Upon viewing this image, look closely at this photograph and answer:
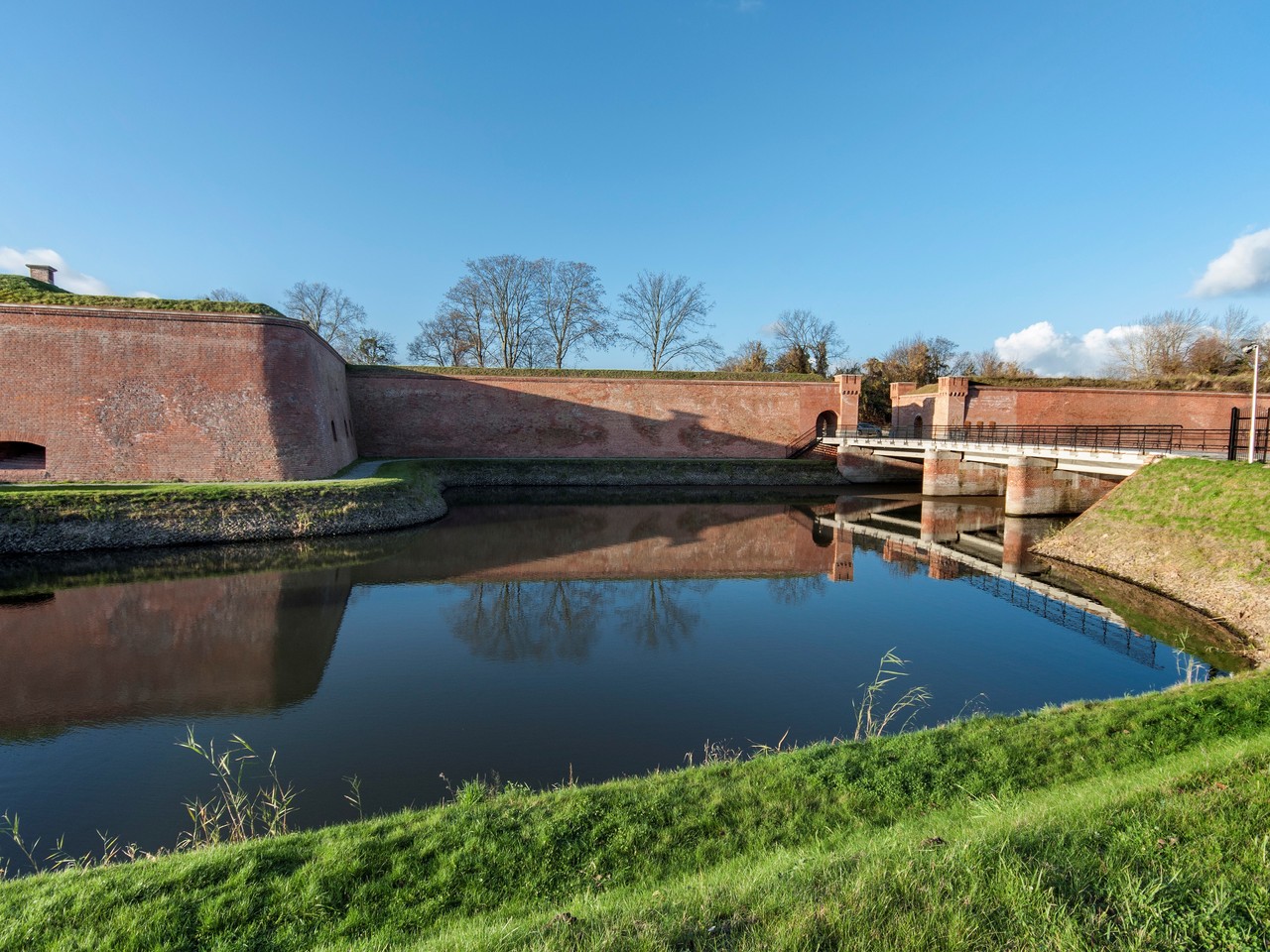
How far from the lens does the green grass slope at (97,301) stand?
14.7 meters

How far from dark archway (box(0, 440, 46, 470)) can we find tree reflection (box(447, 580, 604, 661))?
12.2 metres

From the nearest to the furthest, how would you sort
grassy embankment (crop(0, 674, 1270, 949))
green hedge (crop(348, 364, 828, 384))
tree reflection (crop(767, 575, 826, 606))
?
grassy embankment (crop(0, 674, 1270, 949))
tree reflection (crop(767, 575, 826, 606))
green hedge (crop(348, 364, 828, 384))

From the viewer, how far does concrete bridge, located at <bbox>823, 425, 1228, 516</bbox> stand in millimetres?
14859

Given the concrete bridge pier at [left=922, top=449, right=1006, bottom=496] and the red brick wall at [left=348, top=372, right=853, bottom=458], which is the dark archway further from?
the concrete bridge pier at [left=922, top=449, right=1006, bottom=496]

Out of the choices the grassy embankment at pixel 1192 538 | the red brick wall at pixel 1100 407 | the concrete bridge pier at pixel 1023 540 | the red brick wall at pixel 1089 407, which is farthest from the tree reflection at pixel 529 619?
the red brick wall at pixel 1100 407

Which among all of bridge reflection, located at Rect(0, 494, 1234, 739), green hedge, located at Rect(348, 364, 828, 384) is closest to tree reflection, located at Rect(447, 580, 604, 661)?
bridge reflection, located at Rect(0, 494, 1234, 739)

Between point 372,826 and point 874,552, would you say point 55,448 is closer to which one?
point 372,826

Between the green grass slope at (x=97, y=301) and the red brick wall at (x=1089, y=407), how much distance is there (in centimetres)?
2396

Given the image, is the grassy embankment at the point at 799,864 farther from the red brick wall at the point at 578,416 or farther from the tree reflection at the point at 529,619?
the red brick wall at the point at 578,416

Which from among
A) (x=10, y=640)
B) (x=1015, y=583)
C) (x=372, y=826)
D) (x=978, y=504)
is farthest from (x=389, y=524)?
(x=978, y=504)

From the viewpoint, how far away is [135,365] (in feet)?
49.6

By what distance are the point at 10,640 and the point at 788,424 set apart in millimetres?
24812

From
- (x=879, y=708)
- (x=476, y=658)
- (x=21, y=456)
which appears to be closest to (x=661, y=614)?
(x=476, y=658)

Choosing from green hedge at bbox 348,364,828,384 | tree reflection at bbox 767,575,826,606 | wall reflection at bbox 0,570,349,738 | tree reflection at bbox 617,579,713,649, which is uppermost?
green hedge at bbox 348,364,828,384
